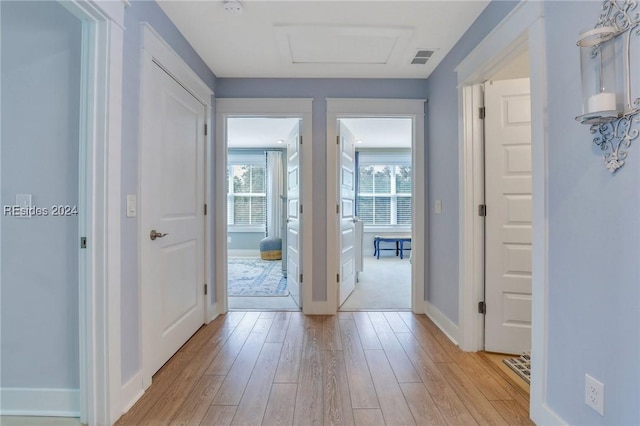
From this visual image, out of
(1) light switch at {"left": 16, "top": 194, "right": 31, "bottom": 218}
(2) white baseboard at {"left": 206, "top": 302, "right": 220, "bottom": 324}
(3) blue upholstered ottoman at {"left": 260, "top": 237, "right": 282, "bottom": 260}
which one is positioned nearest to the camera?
(1) light switch at {"left": 16, "top": 194, "right": 31, "bottom": 218}

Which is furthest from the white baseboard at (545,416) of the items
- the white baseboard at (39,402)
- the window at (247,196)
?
the window at (247,196)

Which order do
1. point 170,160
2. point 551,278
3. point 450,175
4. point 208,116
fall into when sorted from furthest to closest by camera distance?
point 208,116, point 450,175, point 170,160, point 551,278

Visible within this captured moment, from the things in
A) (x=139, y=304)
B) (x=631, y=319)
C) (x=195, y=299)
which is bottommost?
(x=195, y=299)

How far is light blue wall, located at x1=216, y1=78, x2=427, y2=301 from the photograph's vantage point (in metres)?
3.04

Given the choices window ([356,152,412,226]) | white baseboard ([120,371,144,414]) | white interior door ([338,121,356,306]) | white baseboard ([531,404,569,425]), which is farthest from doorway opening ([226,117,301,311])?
white baseboard ([531,404,569,425])

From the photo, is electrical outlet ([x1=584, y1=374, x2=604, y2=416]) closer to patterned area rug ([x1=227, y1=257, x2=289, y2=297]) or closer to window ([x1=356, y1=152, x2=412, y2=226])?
patterned area rug ([x1=227, y1=257, x2=289, y2=297])

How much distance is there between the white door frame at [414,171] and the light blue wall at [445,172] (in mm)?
79

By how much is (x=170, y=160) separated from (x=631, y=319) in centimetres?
250

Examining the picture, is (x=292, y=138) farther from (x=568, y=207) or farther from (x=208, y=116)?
(x=568, y=207)

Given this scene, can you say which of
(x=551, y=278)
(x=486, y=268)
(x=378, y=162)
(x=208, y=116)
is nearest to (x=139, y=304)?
(x=208, y=116)

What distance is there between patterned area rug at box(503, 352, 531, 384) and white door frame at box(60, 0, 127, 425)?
231 cm

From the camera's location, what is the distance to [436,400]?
1.69 meters

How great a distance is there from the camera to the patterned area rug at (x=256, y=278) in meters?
3.96

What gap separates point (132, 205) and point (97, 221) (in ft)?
0.79
